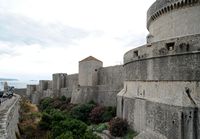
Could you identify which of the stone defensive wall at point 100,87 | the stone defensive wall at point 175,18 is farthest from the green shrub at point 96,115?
the stone defensive wall at point 175,18

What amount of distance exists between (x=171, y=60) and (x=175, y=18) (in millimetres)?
4900

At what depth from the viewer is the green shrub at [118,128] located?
44.9ft

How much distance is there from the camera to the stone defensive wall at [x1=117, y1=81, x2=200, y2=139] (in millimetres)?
9438

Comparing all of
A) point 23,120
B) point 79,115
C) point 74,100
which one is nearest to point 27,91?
point 74,100

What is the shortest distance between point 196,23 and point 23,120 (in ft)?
34.6

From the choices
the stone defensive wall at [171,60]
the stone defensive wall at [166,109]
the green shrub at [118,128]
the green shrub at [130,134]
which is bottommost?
the green shrub at [130,134]

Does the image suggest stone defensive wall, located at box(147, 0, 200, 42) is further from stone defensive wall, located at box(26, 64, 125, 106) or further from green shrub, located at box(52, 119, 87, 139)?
green shrub, located at box(52, 119, 87, 139)

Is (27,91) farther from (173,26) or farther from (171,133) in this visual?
(171,133)

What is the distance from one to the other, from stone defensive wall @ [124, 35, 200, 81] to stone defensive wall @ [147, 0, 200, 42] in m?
2.95

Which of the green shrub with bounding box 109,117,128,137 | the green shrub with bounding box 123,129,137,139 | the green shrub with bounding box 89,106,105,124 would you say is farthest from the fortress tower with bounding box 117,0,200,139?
the green shrub with bounding box 89,106,105,124

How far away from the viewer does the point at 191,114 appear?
30.6ft

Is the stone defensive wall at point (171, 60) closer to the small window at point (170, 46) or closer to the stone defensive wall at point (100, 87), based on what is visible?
→ the small window at point (170, 46)

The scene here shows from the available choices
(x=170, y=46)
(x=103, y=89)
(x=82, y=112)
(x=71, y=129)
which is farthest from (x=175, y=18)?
(x=103, y=89)

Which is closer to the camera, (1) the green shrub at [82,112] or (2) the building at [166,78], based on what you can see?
(2) the building at [166,78]
